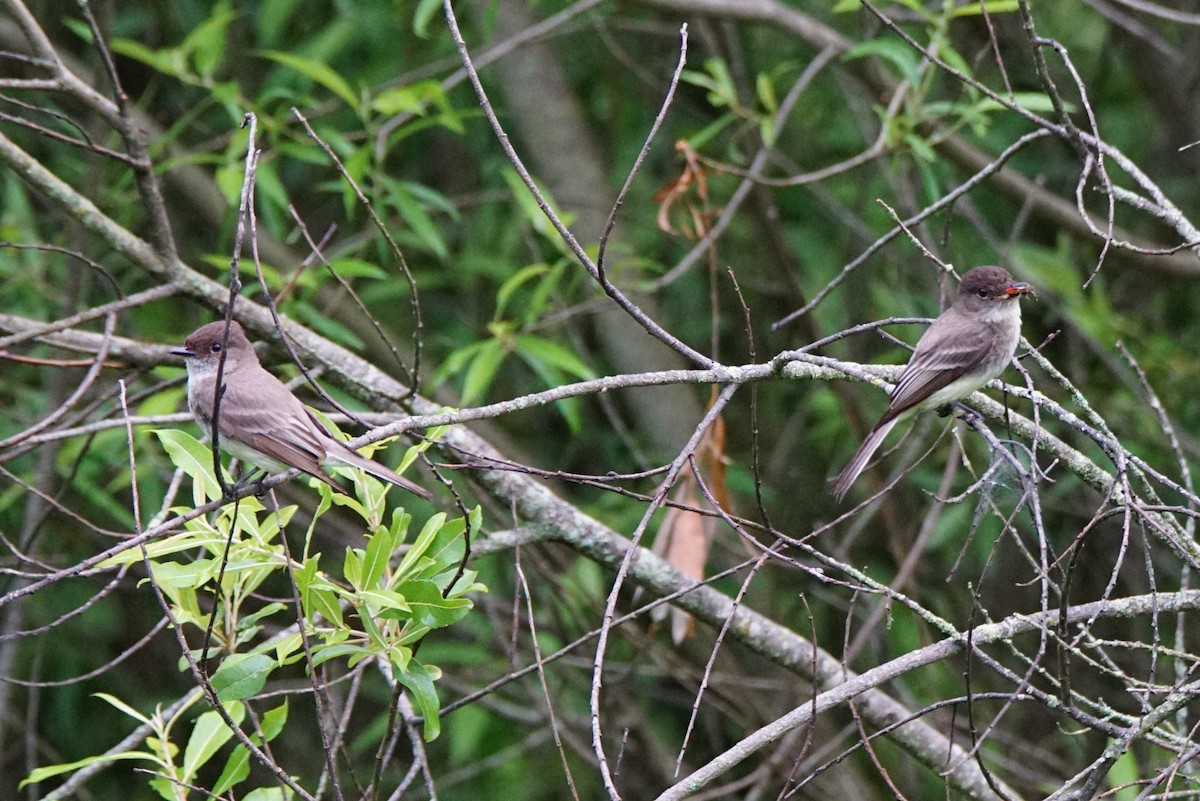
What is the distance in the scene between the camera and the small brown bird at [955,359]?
3.70m

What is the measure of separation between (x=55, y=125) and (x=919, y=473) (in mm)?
4738

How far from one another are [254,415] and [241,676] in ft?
4.07

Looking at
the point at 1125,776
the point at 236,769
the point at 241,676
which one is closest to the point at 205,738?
the point at 236,769

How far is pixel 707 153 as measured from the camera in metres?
7.10

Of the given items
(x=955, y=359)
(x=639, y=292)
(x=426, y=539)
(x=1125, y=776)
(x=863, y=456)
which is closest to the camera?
(x=426, y=539)

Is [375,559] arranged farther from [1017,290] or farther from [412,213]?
[412,213]

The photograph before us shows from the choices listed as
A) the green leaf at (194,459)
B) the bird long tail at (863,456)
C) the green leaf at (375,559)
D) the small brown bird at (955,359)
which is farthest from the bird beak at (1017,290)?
the green leaf at (194,459)

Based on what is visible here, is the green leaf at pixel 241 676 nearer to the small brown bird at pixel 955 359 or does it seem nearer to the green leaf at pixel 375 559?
the green leaf at pixel 375 559

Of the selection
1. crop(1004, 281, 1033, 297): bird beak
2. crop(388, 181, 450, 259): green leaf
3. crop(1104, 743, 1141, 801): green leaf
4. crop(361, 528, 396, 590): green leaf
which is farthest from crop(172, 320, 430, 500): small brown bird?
crop(1104, 743, 1141, 801): green leaf

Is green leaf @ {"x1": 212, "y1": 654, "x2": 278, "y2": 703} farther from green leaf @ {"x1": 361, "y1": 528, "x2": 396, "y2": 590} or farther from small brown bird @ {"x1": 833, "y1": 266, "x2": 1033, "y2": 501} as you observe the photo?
small brown bird @ {"x1": 833, "y1": 266, "x2": 1033, "y2": 501}

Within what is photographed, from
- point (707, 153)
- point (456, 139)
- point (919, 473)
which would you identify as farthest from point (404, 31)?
point (919, 473)

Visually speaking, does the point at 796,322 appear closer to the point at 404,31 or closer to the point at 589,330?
the point at 589,330

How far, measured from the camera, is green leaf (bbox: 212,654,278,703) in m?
2.80

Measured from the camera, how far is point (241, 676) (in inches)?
111
